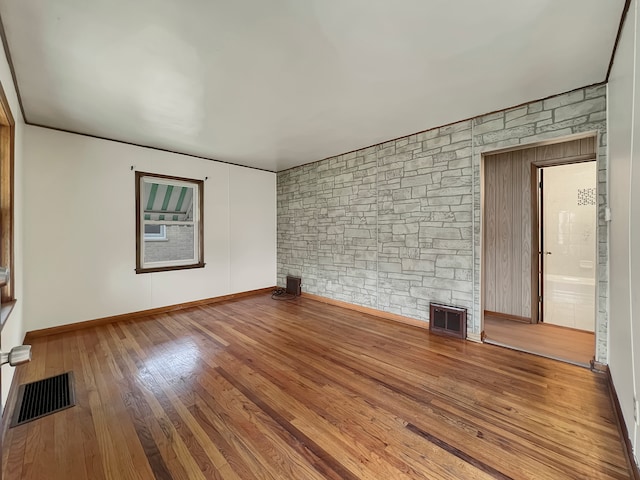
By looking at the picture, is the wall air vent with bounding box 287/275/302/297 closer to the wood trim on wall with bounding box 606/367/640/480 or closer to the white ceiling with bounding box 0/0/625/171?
the white ceiling with bounding box 0/0/625/171

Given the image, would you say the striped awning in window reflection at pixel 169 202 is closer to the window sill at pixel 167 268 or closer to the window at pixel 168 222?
the window at pixel 168 222

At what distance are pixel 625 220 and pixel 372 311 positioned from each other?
2872mm

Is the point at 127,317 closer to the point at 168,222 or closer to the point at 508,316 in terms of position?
the point at 168,222

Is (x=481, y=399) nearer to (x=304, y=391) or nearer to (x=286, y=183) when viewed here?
(x=304, y=391)

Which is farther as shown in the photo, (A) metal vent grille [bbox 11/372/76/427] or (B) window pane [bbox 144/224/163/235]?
(B) window pane [bbox 144/224/163/235]

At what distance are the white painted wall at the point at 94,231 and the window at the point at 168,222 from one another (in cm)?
10

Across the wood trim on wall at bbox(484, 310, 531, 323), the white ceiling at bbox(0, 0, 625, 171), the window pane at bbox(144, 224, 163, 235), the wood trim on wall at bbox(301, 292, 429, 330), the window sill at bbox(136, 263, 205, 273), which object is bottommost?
the wood trim on wall at bbox(484, 310, 531, 323)

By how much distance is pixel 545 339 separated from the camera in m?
3.18

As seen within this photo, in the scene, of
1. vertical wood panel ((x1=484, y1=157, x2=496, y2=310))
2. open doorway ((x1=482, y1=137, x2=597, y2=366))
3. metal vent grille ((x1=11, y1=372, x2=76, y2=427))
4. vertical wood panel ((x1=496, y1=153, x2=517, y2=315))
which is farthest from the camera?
vertical wood panel ((x1=484, y1=157, x2=496, y2=310))

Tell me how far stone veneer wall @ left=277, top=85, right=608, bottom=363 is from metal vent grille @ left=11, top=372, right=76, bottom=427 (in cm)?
331

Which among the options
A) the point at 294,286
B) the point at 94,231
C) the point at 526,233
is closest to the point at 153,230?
the point at 94,231

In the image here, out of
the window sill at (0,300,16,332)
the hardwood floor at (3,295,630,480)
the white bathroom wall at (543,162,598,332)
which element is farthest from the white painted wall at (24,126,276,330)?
the white bathroom wall at (543,162,598,332)

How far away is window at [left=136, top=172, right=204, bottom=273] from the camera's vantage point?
4.02 m

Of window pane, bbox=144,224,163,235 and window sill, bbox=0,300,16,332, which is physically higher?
window pane, bbox=144,224,163,235
